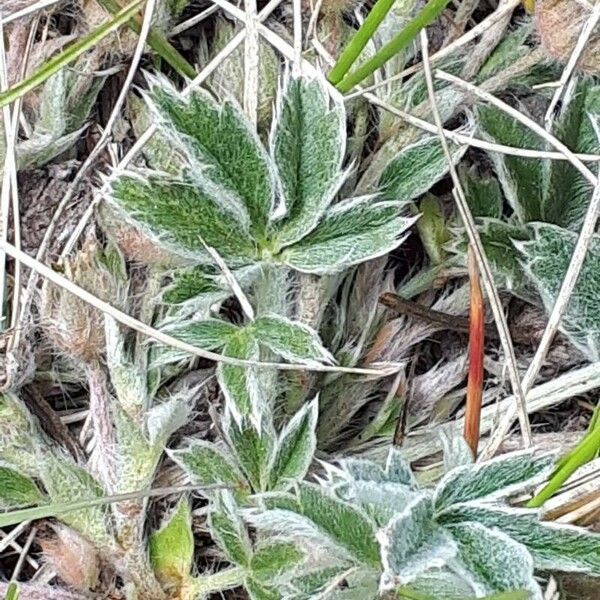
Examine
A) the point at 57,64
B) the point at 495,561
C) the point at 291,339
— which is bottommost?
the point at 495,561

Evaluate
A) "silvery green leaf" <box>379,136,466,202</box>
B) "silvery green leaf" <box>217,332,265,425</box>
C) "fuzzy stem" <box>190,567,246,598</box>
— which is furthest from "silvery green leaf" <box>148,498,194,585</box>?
"silvery green leaf" <box>379,136,466,202</box>

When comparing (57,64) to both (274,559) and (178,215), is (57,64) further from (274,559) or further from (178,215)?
(274,559)

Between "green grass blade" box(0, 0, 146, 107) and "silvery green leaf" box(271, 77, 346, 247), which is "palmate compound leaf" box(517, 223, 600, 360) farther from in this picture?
"green grass blade" box(0, 0, 146, 107)

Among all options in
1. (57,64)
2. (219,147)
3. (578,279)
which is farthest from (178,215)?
(578,279)

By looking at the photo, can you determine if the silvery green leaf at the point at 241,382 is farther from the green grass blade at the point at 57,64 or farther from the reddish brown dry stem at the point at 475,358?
the green grass blade at the point at 57,64

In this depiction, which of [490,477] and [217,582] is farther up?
[490,477]

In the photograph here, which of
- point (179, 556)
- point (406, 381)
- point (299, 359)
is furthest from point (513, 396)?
point (179, 556)

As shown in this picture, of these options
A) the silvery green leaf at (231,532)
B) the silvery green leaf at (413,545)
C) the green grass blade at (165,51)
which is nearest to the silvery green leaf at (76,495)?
the silvery green leaf at (231,532)
